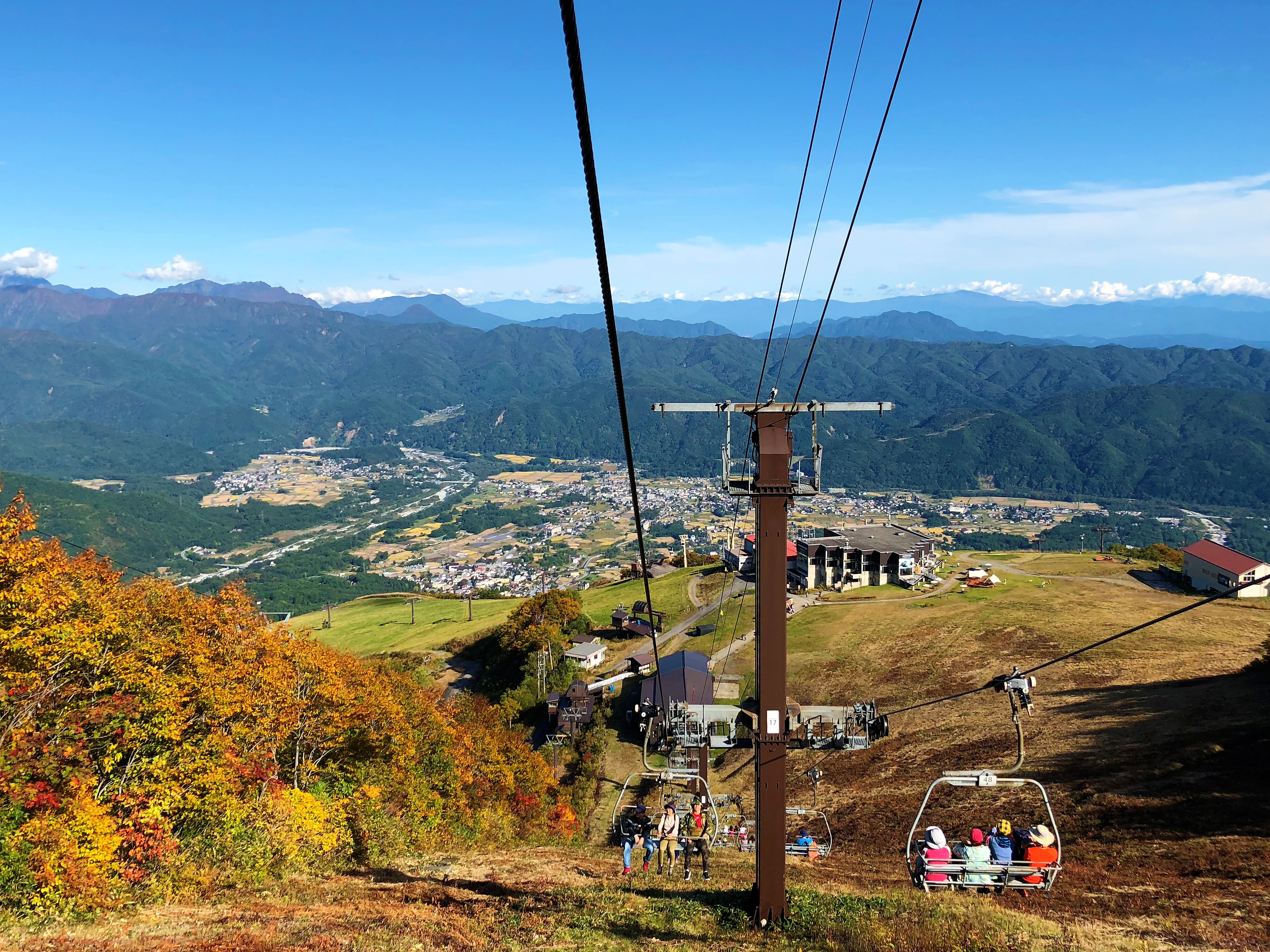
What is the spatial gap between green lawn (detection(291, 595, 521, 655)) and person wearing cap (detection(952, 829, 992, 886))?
69.3m

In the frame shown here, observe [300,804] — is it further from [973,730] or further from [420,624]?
[420,624]

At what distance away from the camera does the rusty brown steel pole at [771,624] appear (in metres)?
12.5

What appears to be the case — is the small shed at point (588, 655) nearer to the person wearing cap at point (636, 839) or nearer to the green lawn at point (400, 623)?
the green lawn at point (400, 623)

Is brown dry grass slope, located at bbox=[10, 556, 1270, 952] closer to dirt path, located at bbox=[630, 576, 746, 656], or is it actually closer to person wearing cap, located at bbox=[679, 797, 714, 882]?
person wearing cap, located at bbox=[679, 797, 714, 882]

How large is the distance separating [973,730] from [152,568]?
208 m

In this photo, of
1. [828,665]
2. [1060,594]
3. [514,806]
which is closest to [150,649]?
[514,806]

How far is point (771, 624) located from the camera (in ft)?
41.5

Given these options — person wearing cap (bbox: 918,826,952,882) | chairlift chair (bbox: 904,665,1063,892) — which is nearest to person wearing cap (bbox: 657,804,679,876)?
chairlift chair (bbox: 904,665,1063,892)

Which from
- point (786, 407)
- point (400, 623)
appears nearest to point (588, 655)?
point (400, 623)

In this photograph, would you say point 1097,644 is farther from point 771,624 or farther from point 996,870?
point 771,624

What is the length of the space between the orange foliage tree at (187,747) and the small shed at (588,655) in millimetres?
23437

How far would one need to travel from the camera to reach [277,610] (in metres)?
144

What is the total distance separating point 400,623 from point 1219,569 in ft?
289

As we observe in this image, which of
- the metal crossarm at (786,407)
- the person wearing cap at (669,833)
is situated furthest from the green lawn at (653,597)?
the metal crossarm at (786,407)
